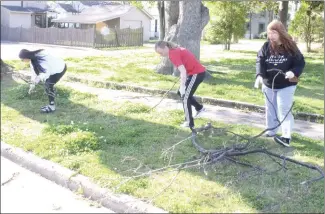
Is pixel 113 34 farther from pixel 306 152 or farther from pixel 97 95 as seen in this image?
pixel 306 152

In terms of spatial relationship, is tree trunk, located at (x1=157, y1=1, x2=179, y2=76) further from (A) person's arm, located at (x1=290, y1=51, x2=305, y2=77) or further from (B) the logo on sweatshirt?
(A) person's arm, located at (x1=290, y1=51, x2=305, y2=77)

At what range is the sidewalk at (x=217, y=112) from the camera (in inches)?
249

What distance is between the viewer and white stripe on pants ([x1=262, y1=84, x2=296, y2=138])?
506cm

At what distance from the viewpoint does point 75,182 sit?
405 centimetres

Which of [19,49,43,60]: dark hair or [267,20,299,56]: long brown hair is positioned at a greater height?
[267,20,299,56]: long brown hair

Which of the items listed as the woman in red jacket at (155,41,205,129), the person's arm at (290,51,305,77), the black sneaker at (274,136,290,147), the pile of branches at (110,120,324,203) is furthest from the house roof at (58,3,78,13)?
the black sneaker at (274,136,290,147)

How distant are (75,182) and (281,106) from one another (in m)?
2.49

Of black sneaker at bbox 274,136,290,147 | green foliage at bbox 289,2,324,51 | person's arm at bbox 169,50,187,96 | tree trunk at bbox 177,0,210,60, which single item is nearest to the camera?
black sneaker at bbox 274,136,290,147

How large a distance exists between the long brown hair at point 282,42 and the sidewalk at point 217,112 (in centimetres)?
145

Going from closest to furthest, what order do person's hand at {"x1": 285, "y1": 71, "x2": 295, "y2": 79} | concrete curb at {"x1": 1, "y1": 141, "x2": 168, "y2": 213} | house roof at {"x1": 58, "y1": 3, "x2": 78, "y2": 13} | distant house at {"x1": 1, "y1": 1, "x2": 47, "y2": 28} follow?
concrete curb at {"x1": 1, "y1": 141, "x2": 168, "y2": 213}
distant house at {"x1": 1, "y1": 1, "x2": 47, "y2": 28}
person's hand at {"x1": 285, "y1": 71, "x2": 295, "y2": 79}
house roof at {"x1": 58, "y1": 3, "x2": 78, "y2": 13}

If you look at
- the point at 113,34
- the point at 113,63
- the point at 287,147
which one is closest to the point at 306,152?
the point at 287,147

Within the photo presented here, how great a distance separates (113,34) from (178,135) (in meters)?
15.0

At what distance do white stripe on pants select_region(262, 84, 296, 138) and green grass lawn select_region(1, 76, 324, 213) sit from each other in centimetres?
26

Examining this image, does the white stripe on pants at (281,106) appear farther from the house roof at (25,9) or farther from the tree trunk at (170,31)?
the tree trunk at (170,31)
